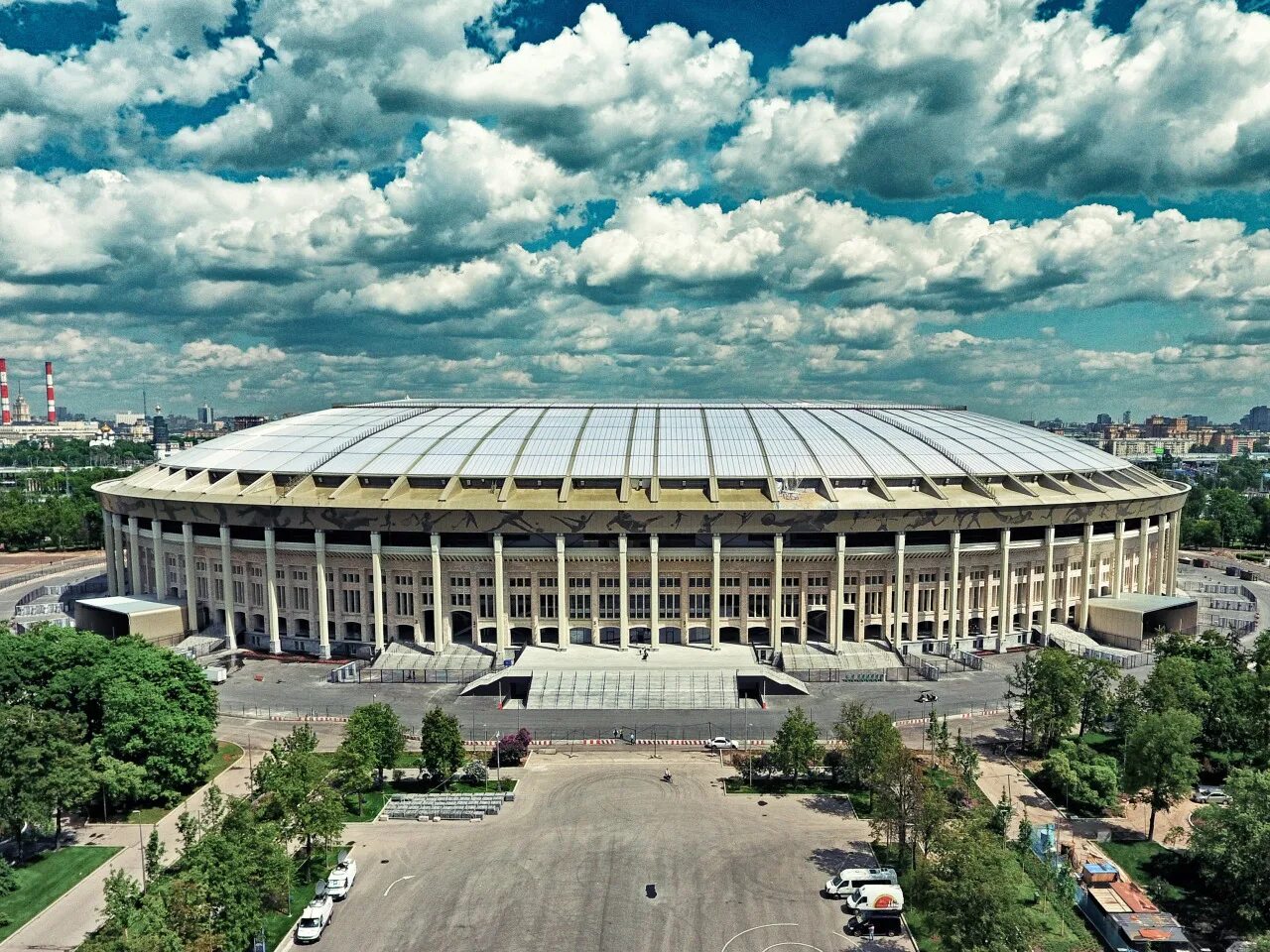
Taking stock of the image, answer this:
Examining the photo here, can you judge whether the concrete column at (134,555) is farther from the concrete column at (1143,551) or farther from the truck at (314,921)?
the concrete column at (1143,551)

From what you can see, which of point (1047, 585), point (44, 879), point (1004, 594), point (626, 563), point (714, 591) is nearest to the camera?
point (44, 879)

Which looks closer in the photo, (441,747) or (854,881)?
(854,881)

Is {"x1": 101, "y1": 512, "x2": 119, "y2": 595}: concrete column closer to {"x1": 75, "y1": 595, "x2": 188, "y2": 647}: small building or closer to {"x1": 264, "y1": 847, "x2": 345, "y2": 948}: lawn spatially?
{"x1": 75, "y1": 595, "x2": 188, "y2": 647}: small building

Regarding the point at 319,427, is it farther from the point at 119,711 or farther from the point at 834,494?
the point at 834,494

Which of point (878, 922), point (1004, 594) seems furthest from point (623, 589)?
point (878, 922)

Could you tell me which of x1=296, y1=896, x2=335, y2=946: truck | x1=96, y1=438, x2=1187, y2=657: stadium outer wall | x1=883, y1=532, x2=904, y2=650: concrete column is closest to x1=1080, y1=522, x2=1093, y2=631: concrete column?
x1=96, y1=438, x2=1187, y2=657: stadium outer wall

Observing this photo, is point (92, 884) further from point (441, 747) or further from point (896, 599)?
point (896, 599)

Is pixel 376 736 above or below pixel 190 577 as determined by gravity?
below
